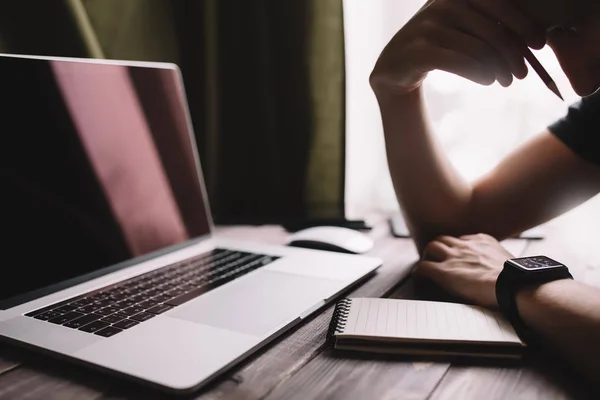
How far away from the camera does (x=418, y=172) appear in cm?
92

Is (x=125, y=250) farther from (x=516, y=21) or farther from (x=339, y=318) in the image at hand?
(x=516, y=21)

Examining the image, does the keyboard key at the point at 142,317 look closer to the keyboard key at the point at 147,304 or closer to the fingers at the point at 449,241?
the keyboard key at the point at 147,304

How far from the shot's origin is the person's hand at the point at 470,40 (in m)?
0.66

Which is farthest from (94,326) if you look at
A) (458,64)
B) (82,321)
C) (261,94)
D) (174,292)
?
(261,94)

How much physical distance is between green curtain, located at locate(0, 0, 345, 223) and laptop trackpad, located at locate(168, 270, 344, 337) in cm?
51

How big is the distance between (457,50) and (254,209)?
0.68 metres

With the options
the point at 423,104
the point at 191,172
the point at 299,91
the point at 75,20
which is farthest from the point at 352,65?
the point at 75,20

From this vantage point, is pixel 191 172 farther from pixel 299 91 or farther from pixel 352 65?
pixel 352 65

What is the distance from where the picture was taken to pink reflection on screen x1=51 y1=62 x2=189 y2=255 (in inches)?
30.7

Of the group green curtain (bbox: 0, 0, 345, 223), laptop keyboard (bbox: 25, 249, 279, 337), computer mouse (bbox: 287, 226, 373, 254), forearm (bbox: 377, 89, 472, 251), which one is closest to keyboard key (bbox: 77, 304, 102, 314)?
laptop keyboard (bbox: 25, 249, 279, 337)

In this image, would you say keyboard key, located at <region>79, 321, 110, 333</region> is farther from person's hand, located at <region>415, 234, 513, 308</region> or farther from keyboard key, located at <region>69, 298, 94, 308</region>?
person's hand, located at <region>415, 234, 513, 308</region>

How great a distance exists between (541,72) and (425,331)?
13.8 inches

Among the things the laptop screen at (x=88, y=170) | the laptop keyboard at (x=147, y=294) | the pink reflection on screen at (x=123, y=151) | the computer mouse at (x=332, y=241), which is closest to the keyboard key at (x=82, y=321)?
the laptop keyboard at (x=147, y=294)

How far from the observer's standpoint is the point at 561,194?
0.94 m
